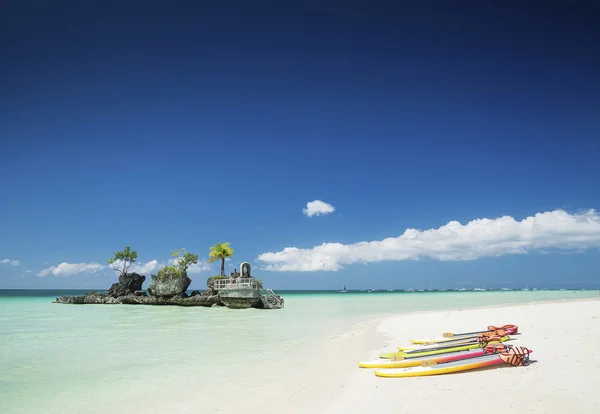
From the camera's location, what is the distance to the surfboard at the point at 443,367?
30.5 feet

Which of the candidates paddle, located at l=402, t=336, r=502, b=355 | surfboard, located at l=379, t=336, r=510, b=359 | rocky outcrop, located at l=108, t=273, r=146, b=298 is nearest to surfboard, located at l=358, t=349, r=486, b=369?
surfboard, located at l=379, t=336, r=510, b=359

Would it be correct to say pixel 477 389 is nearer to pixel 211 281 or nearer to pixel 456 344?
pixel 456 344

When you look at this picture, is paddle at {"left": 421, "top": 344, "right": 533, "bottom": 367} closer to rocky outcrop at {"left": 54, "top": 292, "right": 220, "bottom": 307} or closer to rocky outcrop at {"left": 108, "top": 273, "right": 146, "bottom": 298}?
rocky outcrop at {"left": 54, "top": 292, "right": 220, "bottom": 307}

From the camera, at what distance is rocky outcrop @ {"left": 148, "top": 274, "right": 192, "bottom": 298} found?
5613cm

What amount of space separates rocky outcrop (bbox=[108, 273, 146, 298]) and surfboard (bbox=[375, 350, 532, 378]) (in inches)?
2518

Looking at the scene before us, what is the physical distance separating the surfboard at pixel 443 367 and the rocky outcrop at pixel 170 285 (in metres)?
51.3

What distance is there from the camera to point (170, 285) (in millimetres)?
56438

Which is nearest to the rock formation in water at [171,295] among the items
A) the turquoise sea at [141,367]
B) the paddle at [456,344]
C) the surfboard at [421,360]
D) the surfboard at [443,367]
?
the turquoise sea at [141,367]

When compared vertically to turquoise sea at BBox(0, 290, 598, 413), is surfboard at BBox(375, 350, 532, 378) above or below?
above

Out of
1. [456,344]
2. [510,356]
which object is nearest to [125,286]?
[456,344]

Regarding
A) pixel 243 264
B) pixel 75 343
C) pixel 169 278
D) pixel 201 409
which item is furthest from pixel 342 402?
pixel 169 278

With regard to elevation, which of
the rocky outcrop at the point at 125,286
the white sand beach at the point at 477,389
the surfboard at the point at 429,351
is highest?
the rocky outcrop at the point at 125,286

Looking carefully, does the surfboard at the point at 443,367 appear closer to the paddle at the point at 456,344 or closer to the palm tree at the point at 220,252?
the paddle at the point at 456,344

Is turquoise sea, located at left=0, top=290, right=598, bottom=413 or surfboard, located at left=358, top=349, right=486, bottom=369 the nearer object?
turquoise sea, located at left=0, top=290, right=598, bottom=413
